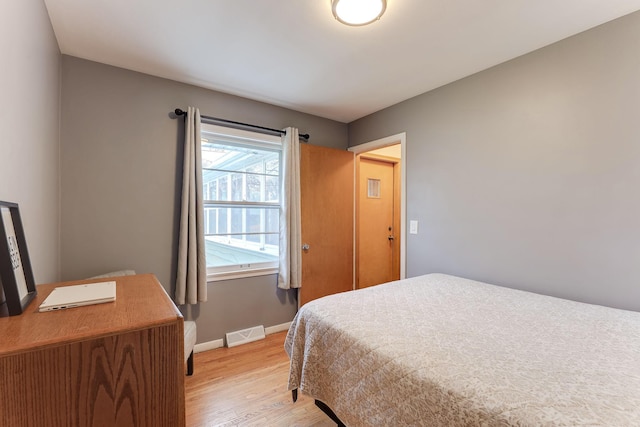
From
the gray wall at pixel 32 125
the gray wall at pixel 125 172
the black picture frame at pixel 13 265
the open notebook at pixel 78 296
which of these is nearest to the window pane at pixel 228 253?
the gray wall at pixel 125 172

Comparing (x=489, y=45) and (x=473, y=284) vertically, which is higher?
(x=489, y=45)

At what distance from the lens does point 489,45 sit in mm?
1927

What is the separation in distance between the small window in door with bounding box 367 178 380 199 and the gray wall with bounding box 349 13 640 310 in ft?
4.35

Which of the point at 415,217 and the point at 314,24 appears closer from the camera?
the point at 314,24

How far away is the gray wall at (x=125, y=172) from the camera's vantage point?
6.81ft

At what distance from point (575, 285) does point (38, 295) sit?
107 inches

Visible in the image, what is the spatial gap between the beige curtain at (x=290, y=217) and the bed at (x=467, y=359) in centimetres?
120

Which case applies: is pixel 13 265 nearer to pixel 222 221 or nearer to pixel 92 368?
pixel 92 368

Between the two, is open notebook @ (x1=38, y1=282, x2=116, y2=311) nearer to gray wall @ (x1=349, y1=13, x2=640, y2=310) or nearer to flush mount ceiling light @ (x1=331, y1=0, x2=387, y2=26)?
flush mount ceiling light @ (x1=331, y1=0, x2=387, y2=26)

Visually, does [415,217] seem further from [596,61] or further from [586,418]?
[586,418]

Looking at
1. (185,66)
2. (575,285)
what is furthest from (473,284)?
(185,66)

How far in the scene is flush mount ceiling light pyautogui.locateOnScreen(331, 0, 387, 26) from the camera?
1.48m

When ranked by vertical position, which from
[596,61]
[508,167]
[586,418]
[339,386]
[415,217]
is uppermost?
[596,61]

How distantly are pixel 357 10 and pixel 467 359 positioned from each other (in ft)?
5.65
